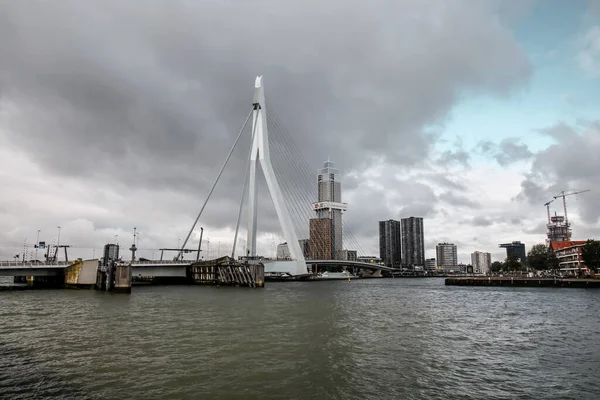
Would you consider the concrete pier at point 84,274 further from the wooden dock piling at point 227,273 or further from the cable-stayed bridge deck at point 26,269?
the wooden dock piling at point 227,273

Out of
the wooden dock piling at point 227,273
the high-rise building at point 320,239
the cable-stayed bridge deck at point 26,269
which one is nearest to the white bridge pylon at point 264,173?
the wooden dock piling at point 227,273

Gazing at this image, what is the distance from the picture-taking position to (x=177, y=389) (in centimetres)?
1217

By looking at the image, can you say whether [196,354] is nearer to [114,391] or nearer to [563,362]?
[114,391]

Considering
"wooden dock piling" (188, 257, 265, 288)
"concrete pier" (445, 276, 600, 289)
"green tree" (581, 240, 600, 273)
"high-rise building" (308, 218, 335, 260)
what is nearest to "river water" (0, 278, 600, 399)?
"wooden dock piling" (188, 257, 265, 288)

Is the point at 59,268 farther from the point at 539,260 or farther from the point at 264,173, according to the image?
the point at 539,260

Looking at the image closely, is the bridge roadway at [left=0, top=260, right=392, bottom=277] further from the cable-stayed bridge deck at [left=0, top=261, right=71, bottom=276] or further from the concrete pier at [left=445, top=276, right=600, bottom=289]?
the concrete pier at [left=445, top=276, right=600, bottom=289]

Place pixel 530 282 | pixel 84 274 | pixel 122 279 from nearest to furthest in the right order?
pixel 122 279 < pixel 84 274 < pixel 530 282

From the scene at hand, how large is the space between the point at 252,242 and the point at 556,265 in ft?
347

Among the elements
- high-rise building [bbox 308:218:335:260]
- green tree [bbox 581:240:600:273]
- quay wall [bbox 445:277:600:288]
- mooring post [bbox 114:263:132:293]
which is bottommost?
quay wall [bbox 445:277:600:288]

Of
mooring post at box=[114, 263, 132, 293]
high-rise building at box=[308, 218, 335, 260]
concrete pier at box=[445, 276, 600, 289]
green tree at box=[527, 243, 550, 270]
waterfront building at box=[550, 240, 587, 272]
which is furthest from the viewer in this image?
high-rise building at box=[308, 218, 335, 260]

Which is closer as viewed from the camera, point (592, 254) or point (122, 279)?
point (122, 279)

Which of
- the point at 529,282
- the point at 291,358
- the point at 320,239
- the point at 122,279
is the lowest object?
the point at 529,282

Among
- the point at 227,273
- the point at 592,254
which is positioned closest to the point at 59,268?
the point at 227,273

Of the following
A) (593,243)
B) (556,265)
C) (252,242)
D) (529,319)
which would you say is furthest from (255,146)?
(556,265)
